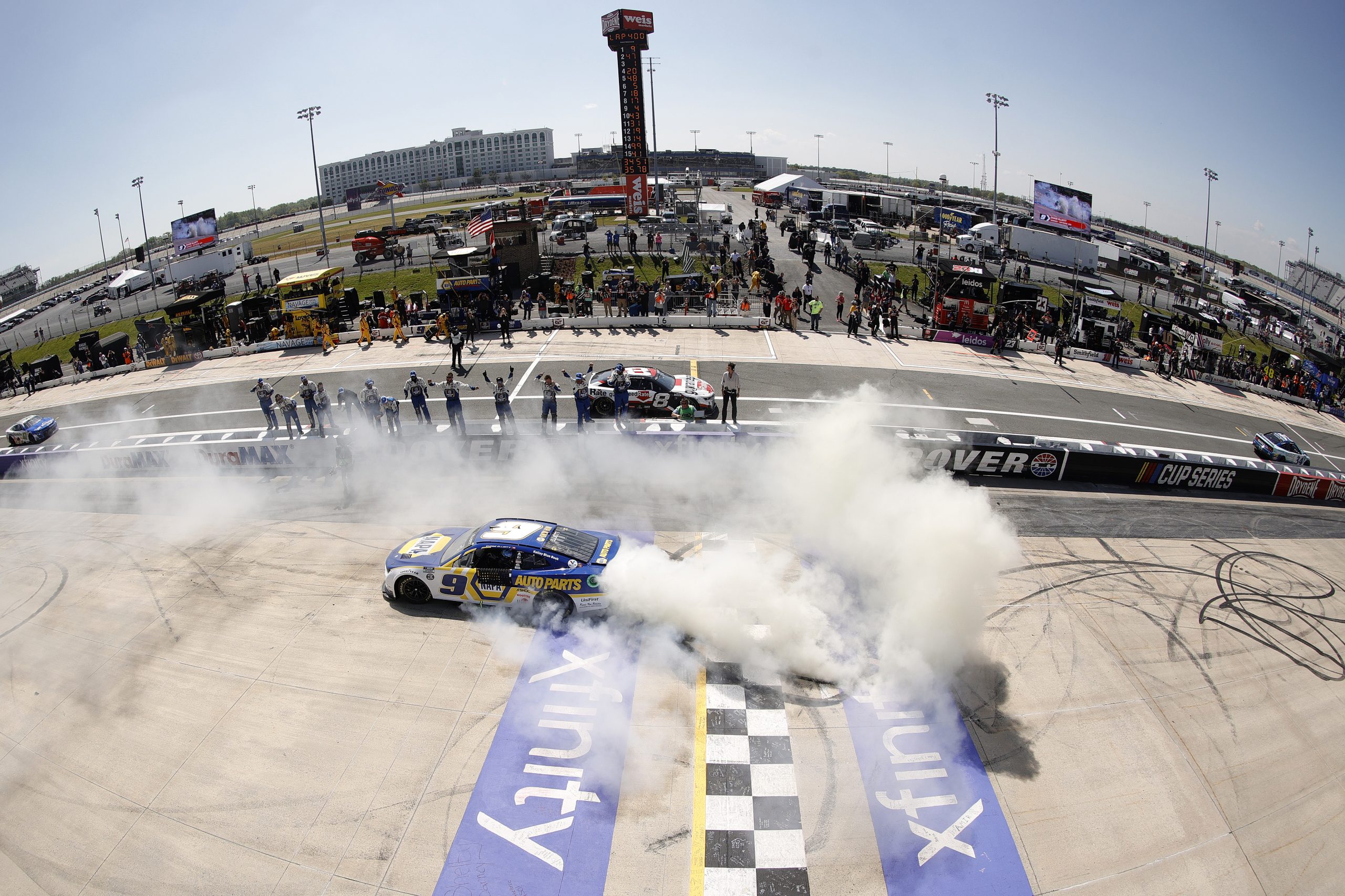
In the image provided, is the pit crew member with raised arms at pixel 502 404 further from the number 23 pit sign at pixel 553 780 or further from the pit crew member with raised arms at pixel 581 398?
the number 23 pit sign at pixel 553 780

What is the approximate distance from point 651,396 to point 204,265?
4736 cm

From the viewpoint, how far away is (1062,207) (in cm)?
4522

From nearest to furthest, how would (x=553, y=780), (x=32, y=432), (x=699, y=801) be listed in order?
(x=699, y=801)
(x=553, y=780)
(x=32, y=432)

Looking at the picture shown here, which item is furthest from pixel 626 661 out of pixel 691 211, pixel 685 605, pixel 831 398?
pixel 691 211

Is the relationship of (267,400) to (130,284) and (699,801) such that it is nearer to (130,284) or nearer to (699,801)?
(699,801)

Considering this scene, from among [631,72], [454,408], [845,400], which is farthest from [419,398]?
[631,72]

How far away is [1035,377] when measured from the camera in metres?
23.2

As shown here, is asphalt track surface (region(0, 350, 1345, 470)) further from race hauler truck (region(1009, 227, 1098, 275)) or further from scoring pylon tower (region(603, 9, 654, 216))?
scoring pylon tower (region(603, 9, 654, 216))

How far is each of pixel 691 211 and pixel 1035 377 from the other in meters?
29.3

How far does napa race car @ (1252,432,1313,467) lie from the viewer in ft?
59.9

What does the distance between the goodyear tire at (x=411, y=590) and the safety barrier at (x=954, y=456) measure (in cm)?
500

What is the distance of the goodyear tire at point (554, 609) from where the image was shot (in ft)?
32.4

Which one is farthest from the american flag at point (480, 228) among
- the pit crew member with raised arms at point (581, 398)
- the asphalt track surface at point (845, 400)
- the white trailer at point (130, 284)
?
the white trailer at point (130, 284)

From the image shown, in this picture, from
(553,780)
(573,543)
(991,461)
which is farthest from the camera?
(991,461)
